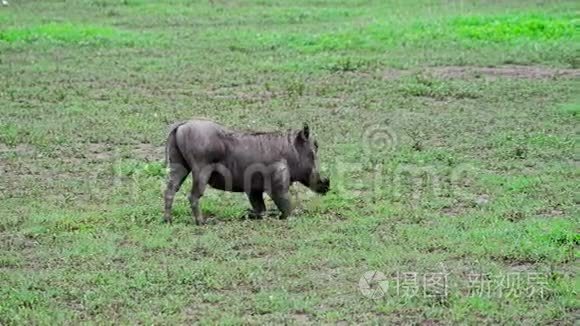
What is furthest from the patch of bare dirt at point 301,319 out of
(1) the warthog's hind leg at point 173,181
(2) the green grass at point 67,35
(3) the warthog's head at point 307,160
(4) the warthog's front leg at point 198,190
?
(2) the green grass at point 67,35

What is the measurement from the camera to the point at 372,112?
611 inches

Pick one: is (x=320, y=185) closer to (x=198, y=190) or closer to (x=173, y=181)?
(x=198, y=190)

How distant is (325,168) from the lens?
40.1 feet

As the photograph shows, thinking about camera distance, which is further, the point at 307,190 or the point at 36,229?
the point at 307,190

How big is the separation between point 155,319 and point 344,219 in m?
3.16

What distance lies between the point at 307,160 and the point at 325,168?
1814 millimetres

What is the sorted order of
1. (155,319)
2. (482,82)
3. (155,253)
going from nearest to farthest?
1. (155,319)
2. (155,253)
3. (482,82)

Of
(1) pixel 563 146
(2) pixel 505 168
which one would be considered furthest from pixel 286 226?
(1) pixel 563 146

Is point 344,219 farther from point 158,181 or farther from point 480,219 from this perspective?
point 158,181

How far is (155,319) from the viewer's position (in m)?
7.48

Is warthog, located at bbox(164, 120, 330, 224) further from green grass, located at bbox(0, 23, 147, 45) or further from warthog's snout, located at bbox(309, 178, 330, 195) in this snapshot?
green grass, located at bbox(0, 23, 147, 45)

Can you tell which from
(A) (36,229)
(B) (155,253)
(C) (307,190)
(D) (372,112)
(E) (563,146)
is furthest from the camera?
(D) (372,112)

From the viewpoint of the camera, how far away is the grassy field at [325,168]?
26.2 ft

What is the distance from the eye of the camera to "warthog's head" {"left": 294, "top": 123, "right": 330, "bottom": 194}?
10.4m
